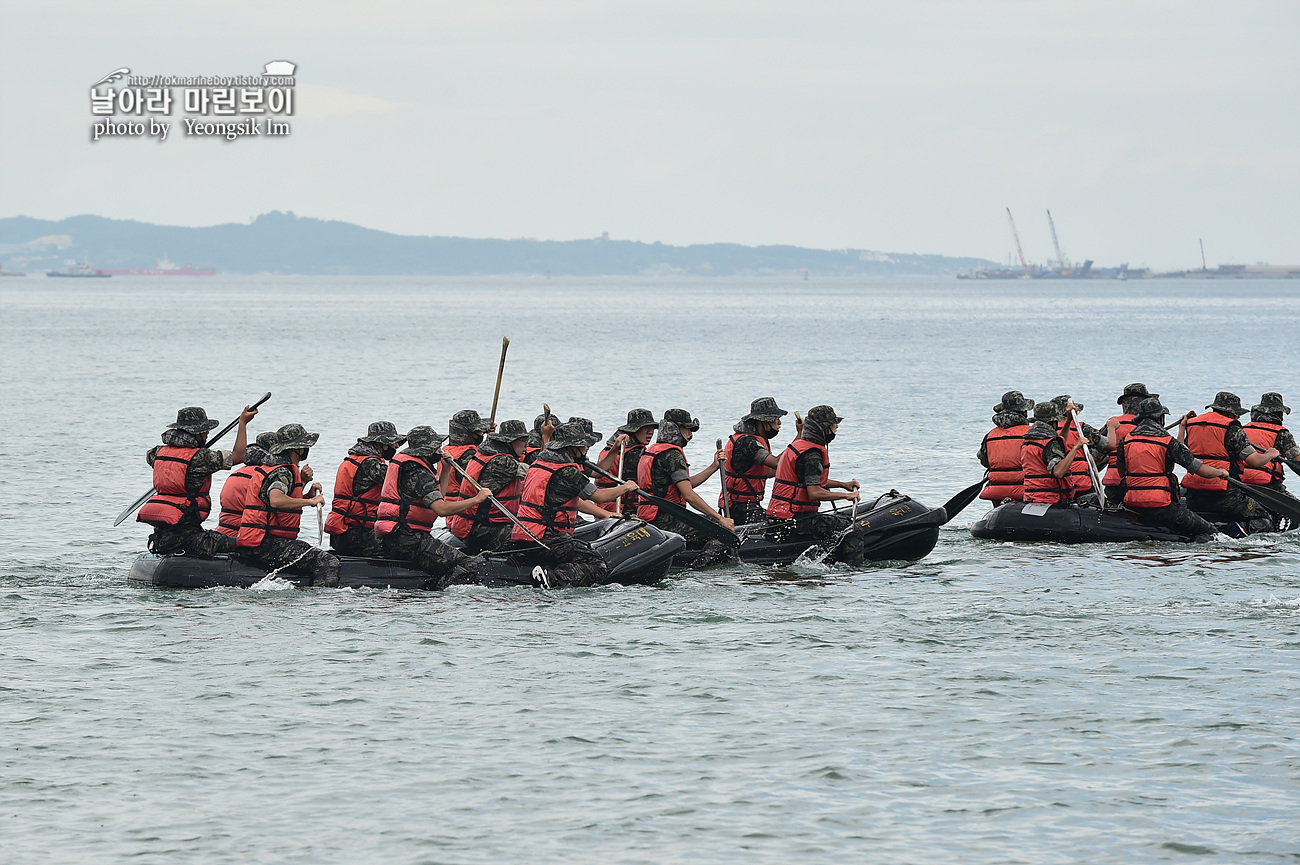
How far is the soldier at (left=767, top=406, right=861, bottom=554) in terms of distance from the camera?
19.0 m

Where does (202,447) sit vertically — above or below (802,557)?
above

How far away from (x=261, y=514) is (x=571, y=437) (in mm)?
3754

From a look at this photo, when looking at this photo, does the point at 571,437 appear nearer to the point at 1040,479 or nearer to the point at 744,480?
the point at 744,480

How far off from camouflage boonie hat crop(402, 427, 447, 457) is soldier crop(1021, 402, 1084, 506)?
29.3 ft

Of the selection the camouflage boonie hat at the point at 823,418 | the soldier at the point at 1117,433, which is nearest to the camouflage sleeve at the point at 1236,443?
the soldier at the point at 1117,433

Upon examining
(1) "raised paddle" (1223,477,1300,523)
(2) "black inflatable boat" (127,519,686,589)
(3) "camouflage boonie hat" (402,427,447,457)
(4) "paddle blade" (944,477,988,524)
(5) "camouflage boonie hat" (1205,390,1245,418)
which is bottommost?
(2) "black inflatable boat" (127,519,686,589)

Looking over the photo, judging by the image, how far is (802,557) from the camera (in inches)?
773

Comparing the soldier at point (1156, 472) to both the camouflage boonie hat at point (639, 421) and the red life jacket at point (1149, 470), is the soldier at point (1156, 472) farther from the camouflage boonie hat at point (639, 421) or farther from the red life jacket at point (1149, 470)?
the camouflage boonie hat at point (639, 421)

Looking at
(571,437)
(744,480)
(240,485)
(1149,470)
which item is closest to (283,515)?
(240,485)

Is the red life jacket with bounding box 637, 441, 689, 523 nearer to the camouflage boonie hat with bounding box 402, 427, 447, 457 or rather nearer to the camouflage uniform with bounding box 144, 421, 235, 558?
the camouflage boonie hat with bounding box 402, 427, 447, 457

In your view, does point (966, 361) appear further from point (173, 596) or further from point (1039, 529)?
point (173, 596)

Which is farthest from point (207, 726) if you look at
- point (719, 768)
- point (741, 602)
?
point (741, 602)

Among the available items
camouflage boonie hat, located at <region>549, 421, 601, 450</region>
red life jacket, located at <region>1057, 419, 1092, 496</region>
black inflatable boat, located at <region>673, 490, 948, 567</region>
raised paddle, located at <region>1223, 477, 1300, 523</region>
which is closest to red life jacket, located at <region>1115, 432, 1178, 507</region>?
red life jacket, located at <region>1057, 419, 1092, 496</region>

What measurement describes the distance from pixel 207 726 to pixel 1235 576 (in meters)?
13.2
